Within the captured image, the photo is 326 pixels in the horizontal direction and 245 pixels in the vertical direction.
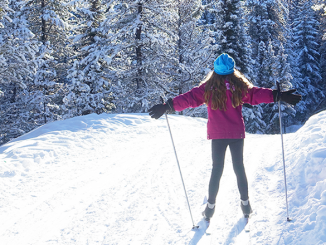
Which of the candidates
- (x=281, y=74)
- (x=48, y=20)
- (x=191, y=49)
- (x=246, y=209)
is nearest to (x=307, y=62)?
(x=281, y=74)

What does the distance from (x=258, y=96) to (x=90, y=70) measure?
1482 centimetres

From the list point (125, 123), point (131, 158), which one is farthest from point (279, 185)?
point (125, 123)

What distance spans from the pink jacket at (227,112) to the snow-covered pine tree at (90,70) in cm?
1278

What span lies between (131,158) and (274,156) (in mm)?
3389

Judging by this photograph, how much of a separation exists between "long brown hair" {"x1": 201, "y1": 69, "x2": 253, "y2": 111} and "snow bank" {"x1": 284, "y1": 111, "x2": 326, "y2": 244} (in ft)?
5.08

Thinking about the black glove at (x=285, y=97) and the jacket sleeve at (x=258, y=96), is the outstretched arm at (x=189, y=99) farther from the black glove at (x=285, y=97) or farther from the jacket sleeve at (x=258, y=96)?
the black glove at (x=285, y=97)

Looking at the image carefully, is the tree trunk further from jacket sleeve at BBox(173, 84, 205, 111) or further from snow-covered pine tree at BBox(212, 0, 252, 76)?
jacket sleeve at BBox(173, 84, 205, 111)

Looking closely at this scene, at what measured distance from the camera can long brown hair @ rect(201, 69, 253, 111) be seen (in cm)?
305

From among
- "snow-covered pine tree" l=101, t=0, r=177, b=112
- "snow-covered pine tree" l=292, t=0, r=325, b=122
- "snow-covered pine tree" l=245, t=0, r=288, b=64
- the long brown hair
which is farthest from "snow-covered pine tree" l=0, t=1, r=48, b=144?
"snow-covered pine tree" l=292, t=0, r=325, b=122

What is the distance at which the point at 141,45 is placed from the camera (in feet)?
49.2

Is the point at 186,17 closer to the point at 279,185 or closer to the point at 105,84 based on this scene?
the point at 105,84

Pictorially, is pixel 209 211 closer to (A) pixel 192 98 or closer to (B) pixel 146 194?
(B) pixel 146 194

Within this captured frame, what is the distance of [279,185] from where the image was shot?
416 centimetres

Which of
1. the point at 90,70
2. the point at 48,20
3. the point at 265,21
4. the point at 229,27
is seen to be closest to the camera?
the point at 48,20
